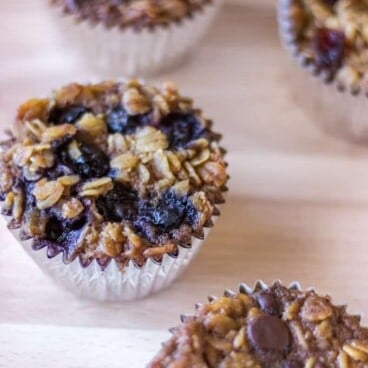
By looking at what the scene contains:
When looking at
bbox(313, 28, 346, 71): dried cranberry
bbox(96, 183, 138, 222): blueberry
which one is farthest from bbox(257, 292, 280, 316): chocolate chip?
bbox(313, 28, 346, 71): dried cranberry

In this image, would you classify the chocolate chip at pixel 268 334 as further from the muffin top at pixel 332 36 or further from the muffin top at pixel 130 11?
the muffin top at pixel 130 11

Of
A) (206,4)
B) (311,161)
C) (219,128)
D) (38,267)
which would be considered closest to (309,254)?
(311,161)

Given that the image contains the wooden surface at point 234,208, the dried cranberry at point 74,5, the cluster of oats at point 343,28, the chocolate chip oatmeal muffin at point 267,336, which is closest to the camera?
the chocolate chip oatmeal muffin at point 267,336

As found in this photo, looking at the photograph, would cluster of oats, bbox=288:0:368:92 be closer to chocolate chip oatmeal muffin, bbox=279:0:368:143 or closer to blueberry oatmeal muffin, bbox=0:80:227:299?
chocolate chip oatmeal muffin, bbox=279:0:368:143

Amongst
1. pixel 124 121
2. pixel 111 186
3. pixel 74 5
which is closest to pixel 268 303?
pixel 111 186

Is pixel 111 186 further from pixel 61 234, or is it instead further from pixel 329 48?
pixel 329 48

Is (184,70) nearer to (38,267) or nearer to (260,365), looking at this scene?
(38,267)

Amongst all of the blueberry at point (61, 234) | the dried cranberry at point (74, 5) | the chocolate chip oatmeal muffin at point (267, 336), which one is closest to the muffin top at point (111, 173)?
the blueberry at point (61, 234)
